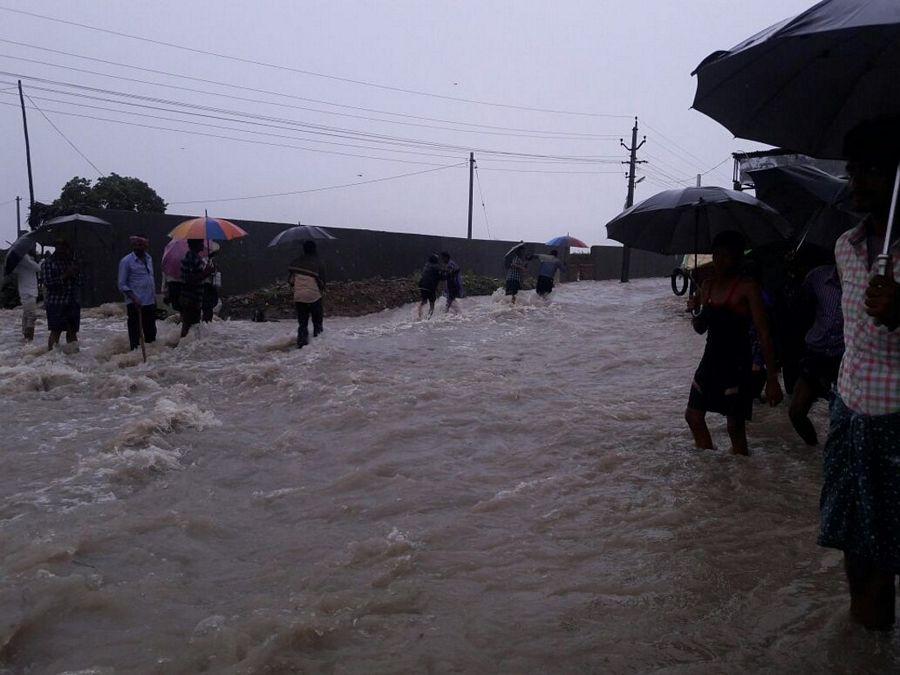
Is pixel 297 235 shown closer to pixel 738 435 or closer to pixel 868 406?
pixel 738 435

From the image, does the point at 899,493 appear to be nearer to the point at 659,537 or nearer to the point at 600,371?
the point at 659,537

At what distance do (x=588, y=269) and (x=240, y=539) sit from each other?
34.2m

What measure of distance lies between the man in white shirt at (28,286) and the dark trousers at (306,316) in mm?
3680

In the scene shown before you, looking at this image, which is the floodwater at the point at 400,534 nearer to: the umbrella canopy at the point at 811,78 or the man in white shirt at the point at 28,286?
the umbrella canopy at the point at 811,78

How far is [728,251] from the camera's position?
4930mm

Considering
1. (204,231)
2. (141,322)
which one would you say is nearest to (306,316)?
(204,231)

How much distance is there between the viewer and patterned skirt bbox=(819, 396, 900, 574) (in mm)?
2445

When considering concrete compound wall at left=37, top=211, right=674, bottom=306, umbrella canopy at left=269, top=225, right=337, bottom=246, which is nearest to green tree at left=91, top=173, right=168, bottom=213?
concrete compound wall at left=37, top=211, right=674, bottom=306

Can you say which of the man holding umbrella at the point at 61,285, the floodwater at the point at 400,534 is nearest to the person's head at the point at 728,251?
the floodwater at the point at 400,534

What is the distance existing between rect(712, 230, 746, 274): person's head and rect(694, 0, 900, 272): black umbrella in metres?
0.87

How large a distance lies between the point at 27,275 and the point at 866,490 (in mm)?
11130

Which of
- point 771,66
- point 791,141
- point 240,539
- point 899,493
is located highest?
point 771,66

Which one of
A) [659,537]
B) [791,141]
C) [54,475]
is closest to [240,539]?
[54,475]

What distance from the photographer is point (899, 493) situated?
2430 millimetres
